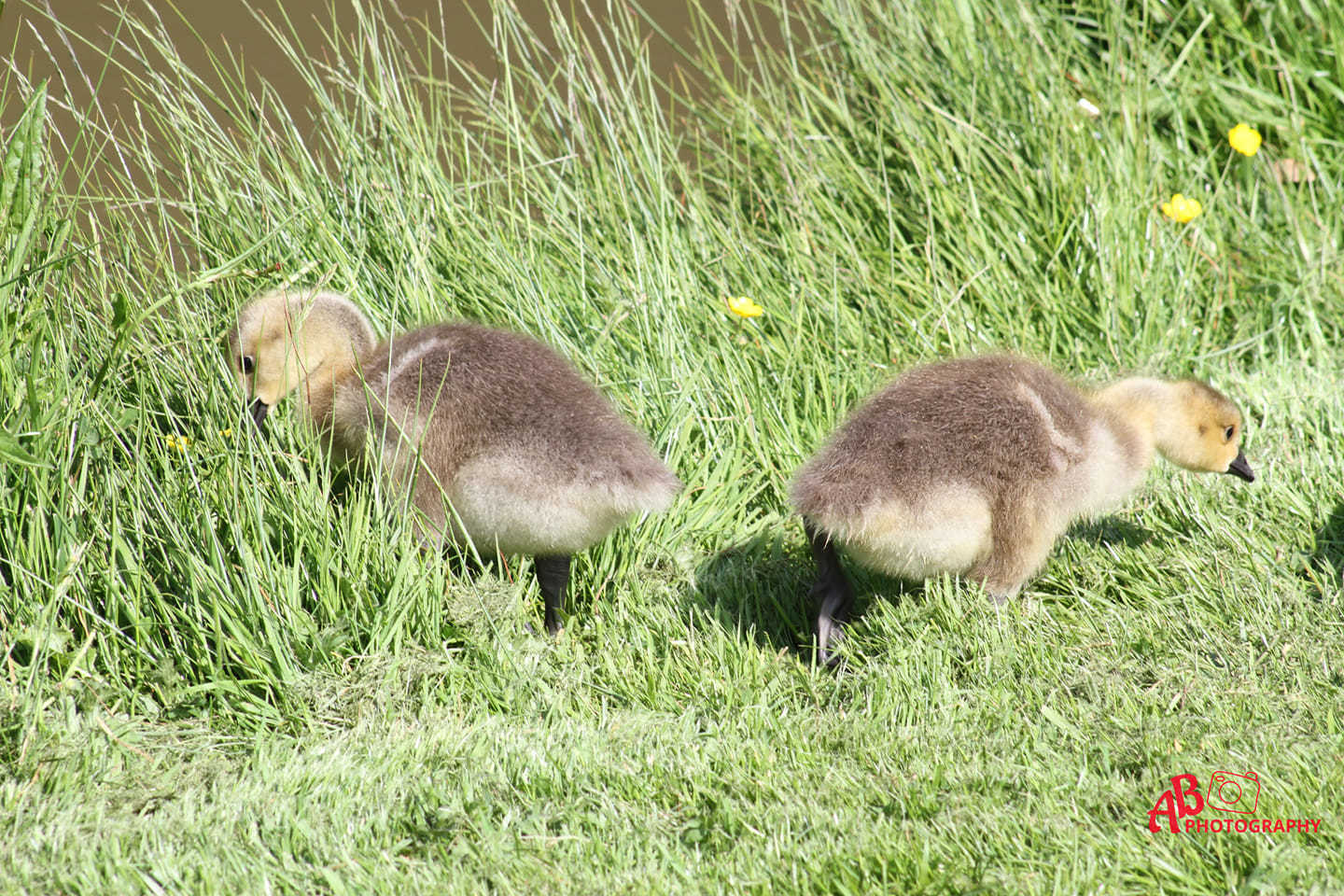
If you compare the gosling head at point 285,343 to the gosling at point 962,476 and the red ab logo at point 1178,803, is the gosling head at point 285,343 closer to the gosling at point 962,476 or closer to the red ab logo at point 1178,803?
the gosling at point 962,476

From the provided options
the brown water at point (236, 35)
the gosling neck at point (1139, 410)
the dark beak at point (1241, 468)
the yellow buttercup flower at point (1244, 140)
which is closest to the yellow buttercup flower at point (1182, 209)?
the yellow buttercup flower at point (1244, 140)

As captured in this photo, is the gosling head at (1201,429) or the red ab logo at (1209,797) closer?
the red ab logo at (1209,797)

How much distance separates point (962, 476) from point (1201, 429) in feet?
3.66

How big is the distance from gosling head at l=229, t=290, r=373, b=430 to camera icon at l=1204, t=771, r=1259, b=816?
9.79 feet

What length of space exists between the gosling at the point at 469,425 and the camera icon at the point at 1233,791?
1.71 meters

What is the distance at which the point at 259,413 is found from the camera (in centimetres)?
466

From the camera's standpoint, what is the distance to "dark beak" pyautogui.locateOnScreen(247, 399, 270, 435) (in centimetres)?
462

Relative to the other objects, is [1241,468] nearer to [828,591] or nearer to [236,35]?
[828,591]

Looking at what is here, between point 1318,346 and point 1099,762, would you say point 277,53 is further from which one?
point 1099,762

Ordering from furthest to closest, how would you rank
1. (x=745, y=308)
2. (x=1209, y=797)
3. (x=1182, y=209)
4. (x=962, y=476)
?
(x=1182, y=209), (x=745, y=308), (x=962, y=476), (x=1209, y=797)

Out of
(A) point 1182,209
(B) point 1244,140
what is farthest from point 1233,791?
(B) point 1244,140

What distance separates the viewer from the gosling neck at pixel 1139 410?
4.52 metres

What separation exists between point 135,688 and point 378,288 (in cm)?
195

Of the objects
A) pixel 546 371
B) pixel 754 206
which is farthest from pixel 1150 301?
pixel 546 371
